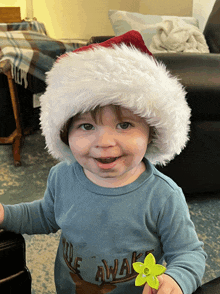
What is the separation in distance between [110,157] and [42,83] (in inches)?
53.3

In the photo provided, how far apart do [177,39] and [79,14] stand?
1886 mm

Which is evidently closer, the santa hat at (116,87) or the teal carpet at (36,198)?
the santa hat at (116,87)

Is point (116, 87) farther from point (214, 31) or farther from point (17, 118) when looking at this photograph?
Result: point (214, 31)

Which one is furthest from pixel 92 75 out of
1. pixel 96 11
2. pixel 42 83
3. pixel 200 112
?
pixel 96 11

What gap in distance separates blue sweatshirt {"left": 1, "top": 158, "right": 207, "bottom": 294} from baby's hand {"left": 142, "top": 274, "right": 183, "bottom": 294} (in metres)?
0.07

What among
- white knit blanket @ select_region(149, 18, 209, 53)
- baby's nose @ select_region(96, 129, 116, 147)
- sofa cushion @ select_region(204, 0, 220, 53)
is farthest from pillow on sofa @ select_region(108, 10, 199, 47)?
baby's nose @ select_region(96, 129, 116, 147)

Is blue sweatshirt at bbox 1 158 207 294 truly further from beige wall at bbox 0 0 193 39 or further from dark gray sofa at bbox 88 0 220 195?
beige wall at bbox 0 0 193 39

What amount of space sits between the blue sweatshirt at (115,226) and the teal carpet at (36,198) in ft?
1.22

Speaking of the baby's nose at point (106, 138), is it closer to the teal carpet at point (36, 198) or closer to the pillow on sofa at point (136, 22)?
the teal carpet at point (36, 198)

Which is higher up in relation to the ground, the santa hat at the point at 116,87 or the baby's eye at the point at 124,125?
the santa hat at the point at 116,87

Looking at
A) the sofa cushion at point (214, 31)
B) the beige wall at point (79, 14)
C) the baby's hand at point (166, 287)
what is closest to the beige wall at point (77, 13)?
the beige wall at point (79, 14)

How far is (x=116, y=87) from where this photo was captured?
0.50 meters

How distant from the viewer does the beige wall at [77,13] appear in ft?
10.4

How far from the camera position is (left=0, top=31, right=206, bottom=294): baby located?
0.50 metres
